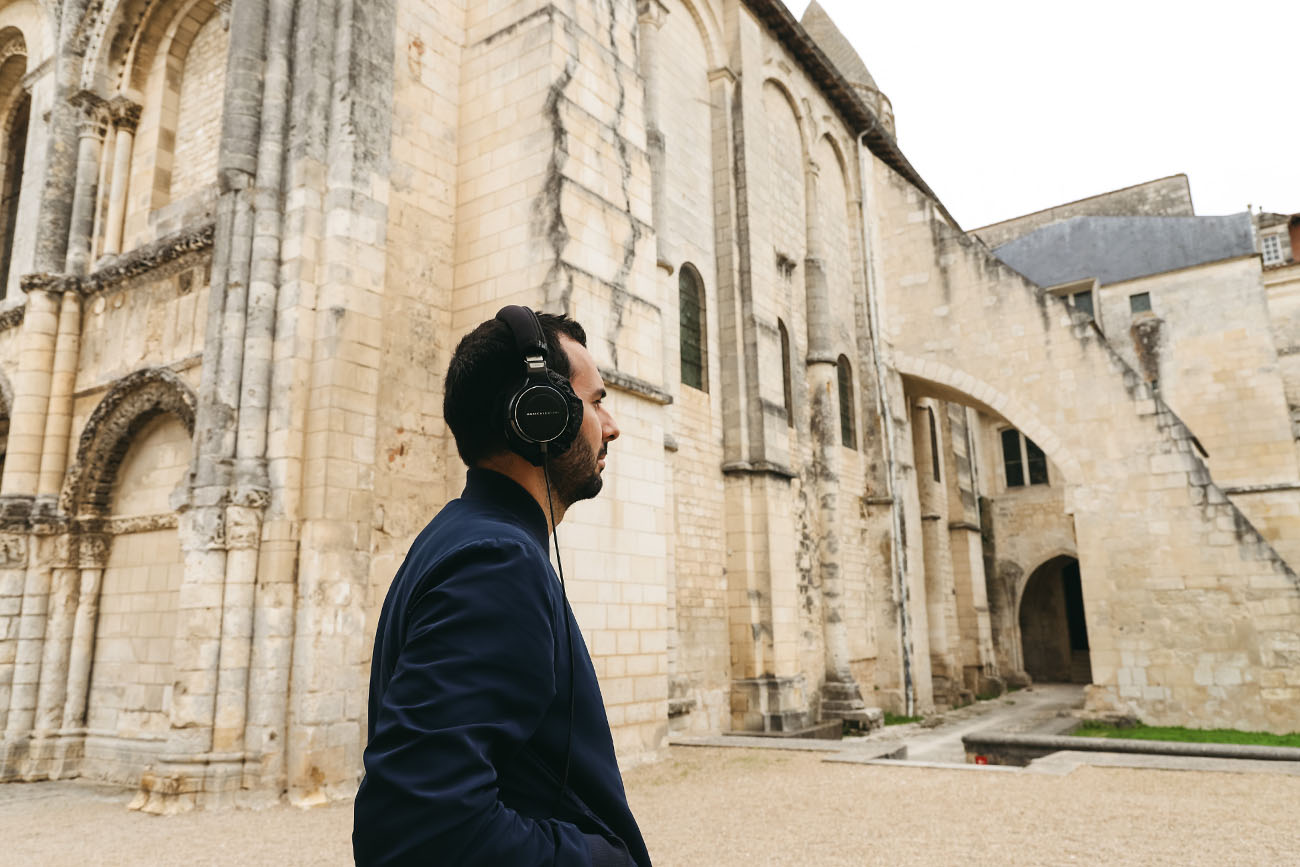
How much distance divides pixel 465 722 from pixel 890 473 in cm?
Answer: 1589

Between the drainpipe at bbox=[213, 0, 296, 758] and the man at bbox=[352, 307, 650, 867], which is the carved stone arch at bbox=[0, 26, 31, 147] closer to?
the drainpipe at bbox=[213, 0, 296, 758]

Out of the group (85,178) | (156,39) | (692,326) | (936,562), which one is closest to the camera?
(85,178)

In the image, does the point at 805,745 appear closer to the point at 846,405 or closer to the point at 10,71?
the point at 846,405

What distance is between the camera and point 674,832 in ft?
17.5

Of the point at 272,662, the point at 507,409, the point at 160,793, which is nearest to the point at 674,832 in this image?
the point at 272,662

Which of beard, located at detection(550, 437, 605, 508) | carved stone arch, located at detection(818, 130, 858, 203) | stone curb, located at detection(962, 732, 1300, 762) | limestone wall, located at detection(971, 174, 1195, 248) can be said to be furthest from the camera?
limestone wall, located at detection(971, 174, 1195, 248)

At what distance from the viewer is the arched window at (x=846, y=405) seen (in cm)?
1600

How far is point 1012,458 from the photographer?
23109mm

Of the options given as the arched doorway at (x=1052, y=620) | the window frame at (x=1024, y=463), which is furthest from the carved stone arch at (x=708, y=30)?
the arched doorway at (x=1052, y=620)

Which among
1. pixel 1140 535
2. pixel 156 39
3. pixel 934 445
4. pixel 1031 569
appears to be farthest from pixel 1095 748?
pixel 1031 569

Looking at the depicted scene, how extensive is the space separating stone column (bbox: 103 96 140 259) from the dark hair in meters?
9.40

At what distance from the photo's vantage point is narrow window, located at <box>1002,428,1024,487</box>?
22953 millimetres

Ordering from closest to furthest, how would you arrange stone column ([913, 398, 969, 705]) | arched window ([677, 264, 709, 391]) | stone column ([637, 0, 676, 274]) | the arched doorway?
stone column ([637, 0, 676, 274]), arched window ([677, 264, 709, 391]), stone column ([913, 398, 969, 705]), the arched doorway

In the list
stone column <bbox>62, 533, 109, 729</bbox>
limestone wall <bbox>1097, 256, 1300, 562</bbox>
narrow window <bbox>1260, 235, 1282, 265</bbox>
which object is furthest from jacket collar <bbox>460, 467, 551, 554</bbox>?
narrow window <bbox>1260, 235, 1282, 265</bbox>
